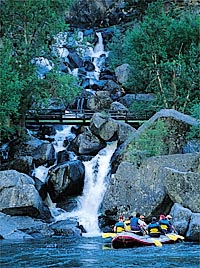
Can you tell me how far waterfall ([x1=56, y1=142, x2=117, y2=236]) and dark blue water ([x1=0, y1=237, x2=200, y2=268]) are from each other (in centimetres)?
434

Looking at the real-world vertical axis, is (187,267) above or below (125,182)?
below

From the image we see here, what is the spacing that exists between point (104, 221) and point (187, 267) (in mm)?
9763

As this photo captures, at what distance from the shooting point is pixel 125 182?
22125mm

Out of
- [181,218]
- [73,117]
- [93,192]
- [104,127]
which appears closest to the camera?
[181,218]

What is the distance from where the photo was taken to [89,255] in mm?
15148

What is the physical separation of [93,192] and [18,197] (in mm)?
4885

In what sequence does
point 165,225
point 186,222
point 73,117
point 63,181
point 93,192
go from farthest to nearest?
point 73,117 < point 93,192 < point 63,181 < point 186,222 < point 165,225

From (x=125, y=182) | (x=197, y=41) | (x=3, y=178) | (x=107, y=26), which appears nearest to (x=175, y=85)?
(x=197, y=41)

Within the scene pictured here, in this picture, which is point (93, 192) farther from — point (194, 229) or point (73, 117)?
point (73, 117)

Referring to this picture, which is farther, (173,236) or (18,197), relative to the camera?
(18,197)

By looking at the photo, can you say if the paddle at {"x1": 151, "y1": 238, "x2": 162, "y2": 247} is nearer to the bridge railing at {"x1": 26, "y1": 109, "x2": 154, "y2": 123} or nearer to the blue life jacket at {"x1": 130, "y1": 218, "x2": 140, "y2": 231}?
the blue life jacket at {"x1": 130, "y1": 218, "x2": 140, "y2": 231}

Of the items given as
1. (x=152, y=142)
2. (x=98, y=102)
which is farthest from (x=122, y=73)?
(x=152, y=142)

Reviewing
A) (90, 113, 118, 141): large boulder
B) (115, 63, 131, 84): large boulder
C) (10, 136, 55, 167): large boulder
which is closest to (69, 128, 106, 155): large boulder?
(90, 113, 118, 141): large boulder

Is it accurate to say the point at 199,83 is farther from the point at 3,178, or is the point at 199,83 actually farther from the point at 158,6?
the point at 3,178
